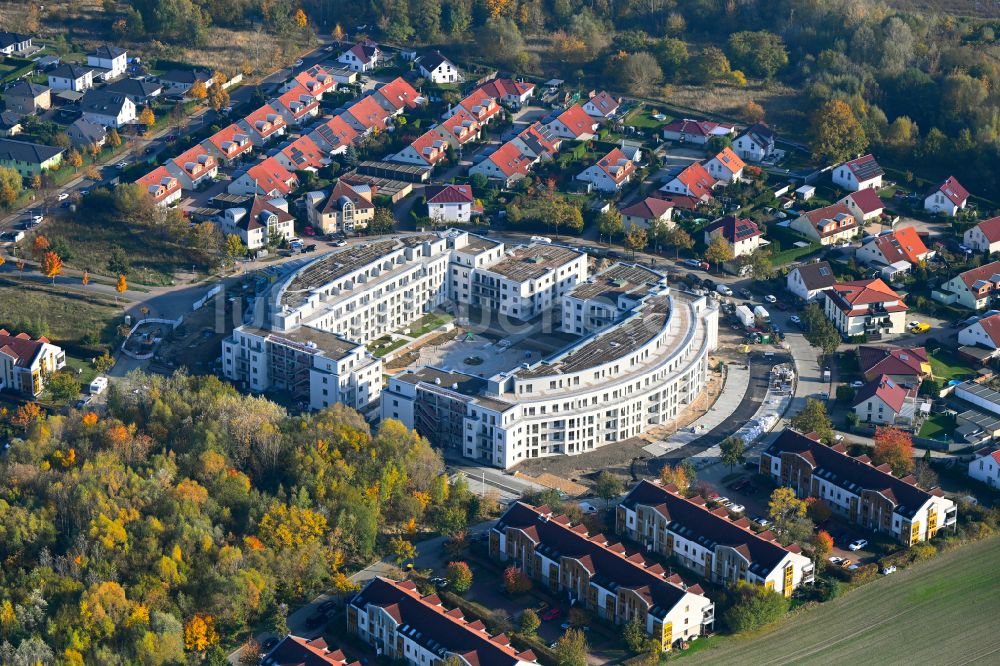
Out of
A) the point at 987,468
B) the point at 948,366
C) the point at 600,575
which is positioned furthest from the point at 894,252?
the point at 600,575

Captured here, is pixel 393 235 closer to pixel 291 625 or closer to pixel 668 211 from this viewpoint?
pixel 668 211

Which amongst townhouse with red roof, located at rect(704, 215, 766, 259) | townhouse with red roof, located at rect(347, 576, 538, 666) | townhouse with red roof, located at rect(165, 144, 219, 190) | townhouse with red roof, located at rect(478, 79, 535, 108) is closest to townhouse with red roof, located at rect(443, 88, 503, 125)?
townhouse with red roof, located at rect(478, 79, 535, 108)

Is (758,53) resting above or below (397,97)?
above

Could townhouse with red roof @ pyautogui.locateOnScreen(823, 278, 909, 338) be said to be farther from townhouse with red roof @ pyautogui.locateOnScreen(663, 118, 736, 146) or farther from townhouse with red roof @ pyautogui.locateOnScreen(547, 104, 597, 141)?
townhouse with red roof @ pyautogui.locateOnScreen(547, 104, 597, 141)

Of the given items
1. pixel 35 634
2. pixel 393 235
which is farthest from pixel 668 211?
pixel 35 634

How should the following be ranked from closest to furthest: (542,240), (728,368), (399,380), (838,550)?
(838,550) < (399,380) < (728,368) < (542,240)

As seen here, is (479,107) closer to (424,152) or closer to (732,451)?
(424,152)
